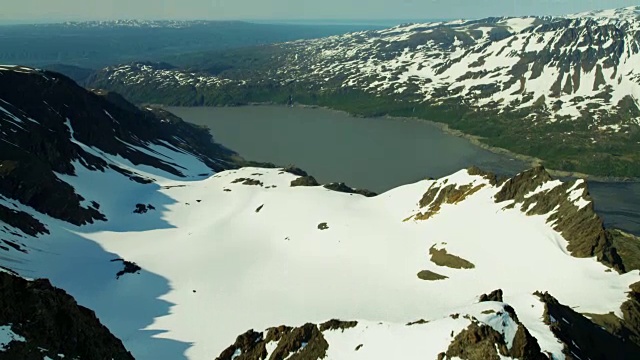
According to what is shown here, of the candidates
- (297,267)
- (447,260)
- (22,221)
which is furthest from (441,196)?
(22,221)

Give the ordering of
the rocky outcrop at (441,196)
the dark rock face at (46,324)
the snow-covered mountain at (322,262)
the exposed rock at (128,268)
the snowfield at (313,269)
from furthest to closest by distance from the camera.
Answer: the rocky outcrop at (441,196) < the exposed rock at (128,268) < the snowfield at (313,269) < the snow-covered mountain at (322,262) < the dark rock face at (46,324)

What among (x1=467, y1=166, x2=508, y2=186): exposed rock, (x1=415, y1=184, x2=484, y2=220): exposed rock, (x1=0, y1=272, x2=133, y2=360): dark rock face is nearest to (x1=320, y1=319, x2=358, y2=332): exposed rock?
(x1=0, y1=272, x2=133, y2=360): dark rock face

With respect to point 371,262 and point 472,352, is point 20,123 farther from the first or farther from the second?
point 472,352

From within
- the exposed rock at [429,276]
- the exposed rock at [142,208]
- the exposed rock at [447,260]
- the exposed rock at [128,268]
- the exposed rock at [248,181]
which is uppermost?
the exposed rock at [447,260]

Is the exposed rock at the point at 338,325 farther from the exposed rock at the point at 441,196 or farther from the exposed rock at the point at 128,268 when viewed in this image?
the exposed rock at the point at 441,196

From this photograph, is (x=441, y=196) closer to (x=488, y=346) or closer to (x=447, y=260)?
(x=447, y=260)

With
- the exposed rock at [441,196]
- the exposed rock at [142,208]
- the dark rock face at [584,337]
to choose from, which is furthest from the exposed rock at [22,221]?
the dark rock face at [584,337]

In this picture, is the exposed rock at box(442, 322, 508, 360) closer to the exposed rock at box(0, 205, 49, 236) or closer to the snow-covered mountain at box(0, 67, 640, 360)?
the snow-covered mountain at box(0, 67, 640, 360)
